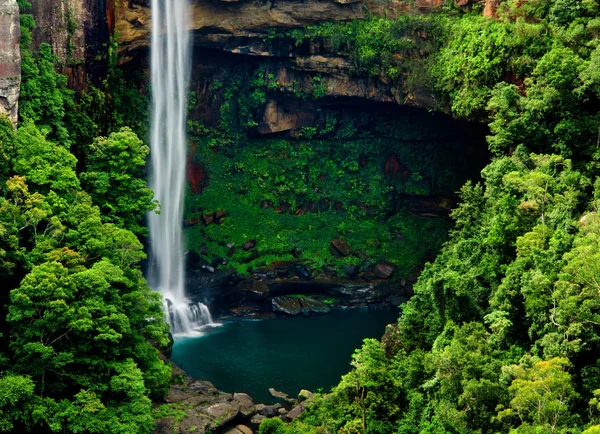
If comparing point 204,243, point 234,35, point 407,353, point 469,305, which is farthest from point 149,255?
point 469,305

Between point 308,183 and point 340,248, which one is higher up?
point 308,183

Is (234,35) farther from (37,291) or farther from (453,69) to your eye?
(37,291)

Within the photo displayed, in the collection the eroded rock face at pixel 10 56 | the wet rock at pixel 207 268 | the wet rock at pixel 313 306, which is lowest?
the wet rock at pixel 313 306

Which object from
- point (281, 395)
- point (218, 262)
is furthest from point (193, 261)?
point (281, 395)

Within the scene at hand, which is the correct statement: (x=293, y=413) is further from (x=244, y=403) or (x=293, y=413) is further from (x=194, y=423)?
(x=194, y=423)

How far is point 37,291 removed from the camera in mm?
22453

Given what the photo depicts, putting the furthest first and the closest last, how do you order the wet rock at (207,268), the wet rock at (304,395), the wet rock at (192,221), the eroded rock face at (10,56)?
the wet rock at (192,221), the wet rock at (207,268), the wet rock at (304,395), the eroded rock face at (10,56)

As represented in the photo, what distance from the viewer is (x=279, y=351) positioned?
113ft

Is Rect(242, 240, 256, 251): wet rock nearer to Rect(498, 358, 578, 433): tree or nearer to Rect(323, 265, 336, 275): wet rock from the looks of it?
Rect(323, 265, 336, 275): wet rock

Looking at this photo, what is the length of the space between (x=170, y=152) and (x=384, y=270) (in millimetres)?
12067

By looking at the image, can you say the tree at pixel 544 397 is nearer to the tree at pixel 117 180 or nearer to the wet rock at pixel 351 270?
the tree at pixel 117 180

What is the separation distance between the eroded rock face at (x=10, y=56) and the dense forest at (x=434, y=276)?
0.95 m

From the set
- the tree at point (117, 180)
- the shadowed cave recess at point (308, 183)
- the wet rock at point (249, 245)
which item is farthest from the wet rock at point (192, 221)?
the tree at point (117, 180)

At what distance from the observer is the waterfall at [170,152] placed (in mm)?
37375
